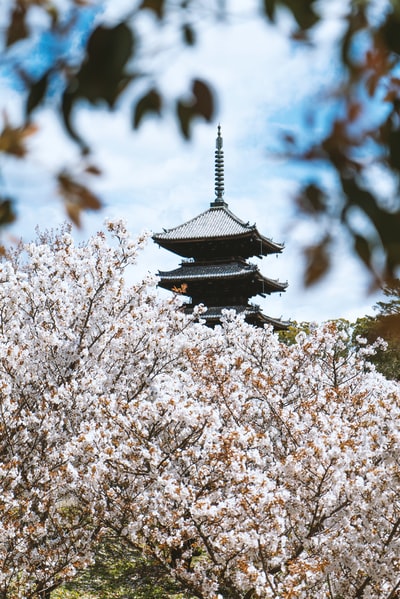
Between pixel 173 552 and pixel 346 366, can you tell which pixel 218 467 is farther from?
pixel 346 366

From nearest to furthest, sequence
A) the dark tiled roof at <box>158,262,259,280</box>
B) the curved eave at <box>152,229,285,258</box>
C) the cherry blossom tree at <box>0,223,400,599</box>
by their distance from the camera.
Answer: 1. the cherry blossom tree at <box>0,223,400,599</box>
2. the dark tiled roof at <box>158,262,259,280</box>
3. the curved eave at <box>152,229,285,258</box>

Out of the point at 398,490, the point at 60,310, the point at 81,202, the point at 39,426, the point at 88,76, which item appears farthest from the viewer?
the point at 60,310

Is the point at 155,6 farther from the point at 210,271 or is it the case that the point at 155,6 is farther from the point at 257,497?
the point at 210,271

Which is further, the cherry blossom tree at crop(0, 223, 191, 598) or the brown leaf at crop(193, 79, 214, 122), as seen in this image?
the cherry blossom tree at crop(0, 223, 191, 598)

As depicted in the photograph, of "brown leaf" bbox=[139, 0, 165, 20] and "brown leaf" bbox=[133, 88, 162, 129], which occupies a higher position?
"brown leaf" bbox=[139, 0, 165, 20]

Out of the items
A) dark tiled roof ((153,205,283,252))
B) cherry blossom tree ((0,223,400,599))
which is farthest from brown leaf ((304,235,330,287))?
dark tiled roof ((153,205,283,252))

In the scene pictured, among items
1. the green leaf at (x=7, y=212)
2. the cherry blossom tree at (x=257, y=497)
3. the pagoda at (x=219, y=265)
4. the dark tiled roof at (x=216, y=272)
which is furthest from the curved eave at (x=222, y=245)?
the green leaf at (x=7, y=212)

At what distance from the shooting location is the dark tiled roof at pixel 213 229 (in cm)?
2866

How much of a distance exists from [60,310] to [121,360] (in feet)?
3.74

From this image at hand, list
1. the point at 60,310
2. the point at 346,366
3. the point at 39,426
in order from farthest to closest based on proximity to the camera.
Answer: the point at 346,366 → the point at 60,310 → the point at 39,426

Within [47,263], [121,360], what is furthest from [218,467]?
[47,263]

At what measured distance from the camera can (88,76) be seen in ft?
4.19

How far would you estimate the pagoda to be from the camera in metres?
28.3

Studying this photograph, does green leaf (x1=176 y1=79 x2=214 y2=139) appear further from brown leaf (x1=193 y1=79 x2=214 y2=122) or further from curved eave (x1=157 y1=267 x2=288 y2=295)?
curved eave (x1=157 y1=267 x2=288 y2=295)
